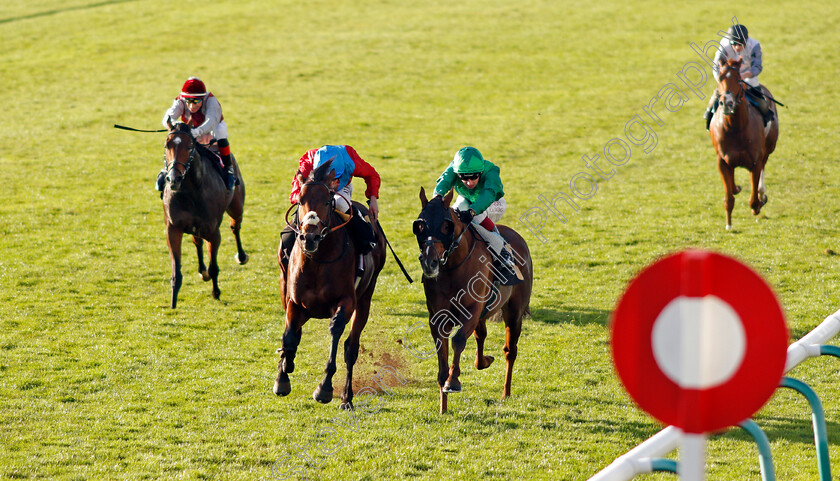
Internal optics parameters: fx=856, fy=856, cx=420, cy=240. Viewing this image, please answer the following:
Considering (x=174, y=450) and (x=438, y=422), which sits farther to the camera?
(x=438, y=422)

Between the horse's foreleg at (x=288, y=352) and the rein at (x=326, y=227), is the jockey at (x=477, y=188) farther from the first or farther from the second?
the horse's foreleg at (x=288, y=352)

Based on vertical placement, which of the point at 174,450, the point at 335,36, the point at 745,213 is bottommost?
the point at 174,450

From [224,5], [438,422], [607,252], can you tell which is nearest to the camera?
[438,422]

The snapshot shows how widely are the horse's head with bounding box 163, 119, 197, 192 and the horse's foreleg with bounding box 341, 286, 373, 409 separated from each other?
3.11m

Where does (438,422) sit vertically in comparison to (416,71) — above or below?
below

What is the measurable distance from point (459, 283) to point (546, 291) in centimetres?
458

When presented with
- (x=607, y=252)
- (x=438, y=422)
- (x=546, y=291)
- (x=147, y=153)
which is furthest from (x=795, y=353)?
(x=147, y=153)

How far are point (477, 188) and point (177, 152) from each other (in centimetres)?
381

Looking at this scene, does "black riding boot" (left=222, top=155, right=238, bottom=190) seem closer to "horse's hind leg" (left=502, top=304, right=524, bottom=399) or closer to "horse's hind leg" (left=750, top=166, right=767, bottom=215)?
"horse's hind leg" (left=502, top=304, right=524, bottom=399)

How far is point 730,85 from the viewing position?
1273cm

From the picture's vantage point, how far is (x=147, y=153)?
1947 centimetres

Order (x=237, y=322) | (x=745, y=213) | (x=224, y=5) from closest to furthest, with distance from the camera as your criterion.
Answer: (x=237, y=322) < (x=745, y=213) < (x=224, y=5)

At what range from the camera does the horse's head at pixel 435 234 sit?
657 cm

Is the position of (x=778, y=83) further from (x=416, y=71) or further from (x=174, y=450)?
(x=174, y=450)
